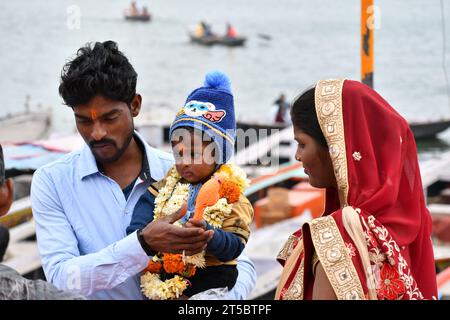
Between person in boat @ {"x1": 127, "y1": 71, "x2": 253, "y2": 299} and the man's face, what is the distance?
0.61 feet

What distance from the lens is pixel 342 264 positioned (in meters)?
2.86

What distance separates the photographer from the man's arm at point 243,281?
11.6 feet

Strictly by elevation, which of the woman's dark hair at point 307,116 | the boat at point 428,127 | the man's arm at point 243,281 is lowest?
the boat at point 428,127

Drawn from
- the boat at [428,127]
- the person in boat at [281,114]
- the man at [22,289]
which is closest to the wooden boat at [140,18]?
the boat at [428,127]

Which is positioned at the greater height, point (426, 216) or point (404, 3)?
point (426, 216)

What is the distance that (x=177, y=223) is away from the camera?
11.7 feet

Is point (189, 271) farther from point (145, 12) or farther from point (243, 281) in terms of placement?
point (145, 12)

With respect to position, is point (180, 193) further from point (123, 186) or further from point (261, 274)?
point (261, 274)

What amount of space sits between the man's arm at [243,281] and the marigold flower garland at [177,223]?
0.17 meters

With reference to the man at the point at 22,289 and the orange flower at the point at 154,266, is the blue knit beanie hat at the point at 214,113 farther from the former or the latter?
the man at the point at 22,289

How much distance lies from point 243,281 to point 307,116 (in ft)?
2.83

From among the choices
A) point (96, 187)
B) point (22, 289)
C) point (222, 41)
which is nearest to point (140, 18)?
point (222, 41)

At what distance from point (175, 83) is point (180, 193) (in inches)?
1232

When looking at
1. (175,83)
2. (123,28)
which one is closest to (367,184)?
(175,83)
